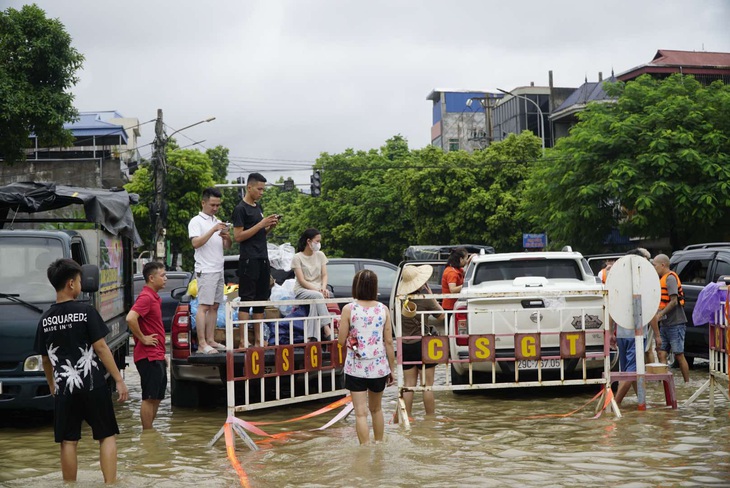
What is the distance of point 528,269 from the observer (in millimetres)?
13141

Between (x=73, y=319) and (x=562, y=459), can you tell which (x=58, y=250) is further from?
(x=562, y=459)

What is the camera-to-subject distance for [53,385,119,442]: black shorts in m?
7.05

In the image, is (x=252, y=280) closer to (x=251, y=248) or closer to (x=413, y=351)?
(x=251, y=248)

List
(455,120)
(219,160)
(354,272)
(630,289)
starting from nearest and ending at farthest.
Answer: (630,289) → (354,272) → (219,160) → (455,120)

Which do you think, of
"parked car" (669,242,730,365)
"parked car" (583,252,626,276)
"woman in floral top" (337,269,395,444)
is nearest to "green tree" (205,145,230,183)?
"parked car" (583,252,626,276)

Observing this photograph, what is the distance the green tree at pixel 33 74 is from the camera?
92.0ft

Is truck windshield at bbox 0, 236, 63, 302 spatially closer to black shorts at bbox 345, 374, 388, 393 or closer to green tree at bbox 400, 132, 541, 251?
black shorts at bbox 345, 374, 388, 393

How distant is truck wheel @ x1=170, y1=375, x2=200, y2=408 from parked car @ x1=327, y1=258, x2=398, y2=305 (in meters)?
8.76

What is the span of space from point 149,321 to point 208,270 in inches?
52.2

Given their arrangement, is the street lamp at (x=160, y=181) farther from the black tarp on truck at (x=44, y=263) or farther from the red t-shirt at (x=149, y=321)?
the red t-shirt at (x=149, y=321)

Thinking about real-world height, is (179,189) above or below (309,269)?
above

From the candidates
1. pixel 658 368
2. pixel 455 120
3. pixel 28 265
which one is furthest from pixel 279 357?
pixel 455 120

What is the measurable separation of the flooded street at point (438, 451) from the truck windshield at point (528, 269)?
1872 millimetres

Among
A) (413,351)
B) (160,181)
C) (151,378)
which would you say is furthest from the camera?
(160,181)
